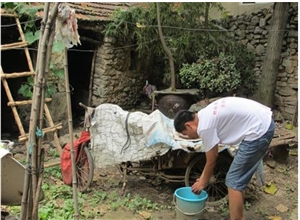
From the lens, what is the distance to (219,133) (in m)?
3.07

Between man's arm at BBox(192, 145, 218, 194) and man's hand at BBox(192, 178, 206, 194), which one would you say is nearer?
man's arm at BBox(192, 145, 218, 194)

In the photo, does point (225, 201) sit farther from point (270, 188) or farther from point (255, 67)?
point (255, 67)

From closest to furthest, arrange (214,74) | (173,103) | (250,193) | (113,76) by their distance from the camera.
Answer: (250,193)
(173,103)
(214,74)
(113,76)

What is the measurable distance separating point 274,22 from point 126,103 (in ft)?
12.2

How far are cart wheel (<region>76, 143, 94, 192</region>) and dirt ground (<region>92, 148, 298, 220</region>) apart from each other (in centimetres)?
20

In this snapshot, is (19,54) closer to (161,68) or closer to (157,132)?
(161,68)

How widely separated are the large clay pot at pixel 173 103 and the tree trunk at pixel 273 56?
161 cm

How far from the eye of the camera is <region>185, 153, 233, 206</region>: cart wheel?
4055 mm

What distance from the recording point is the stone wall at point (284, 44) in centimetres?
693

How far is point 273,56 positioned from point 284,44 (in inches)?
17.6

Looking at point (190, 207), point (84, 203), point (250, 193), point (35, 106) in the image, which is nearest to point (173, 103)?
Result: point (250, 193)

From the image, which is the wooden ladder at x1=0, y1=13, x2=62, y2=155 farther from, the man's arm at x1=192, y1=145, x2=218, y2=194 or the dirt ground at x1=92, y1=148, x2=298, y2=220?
the man's arm at x1=192, y1=145, x2=218, y2=194

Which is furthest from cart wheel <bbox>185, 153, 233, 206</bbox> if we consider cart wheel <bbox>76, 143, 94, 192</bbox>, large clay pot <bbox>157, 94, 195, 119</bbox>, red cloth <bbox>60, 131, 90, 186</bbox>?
large clay pot <bbox>157, 94, 195, 119</bbox>

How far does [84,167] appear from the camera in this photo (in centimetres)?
453
